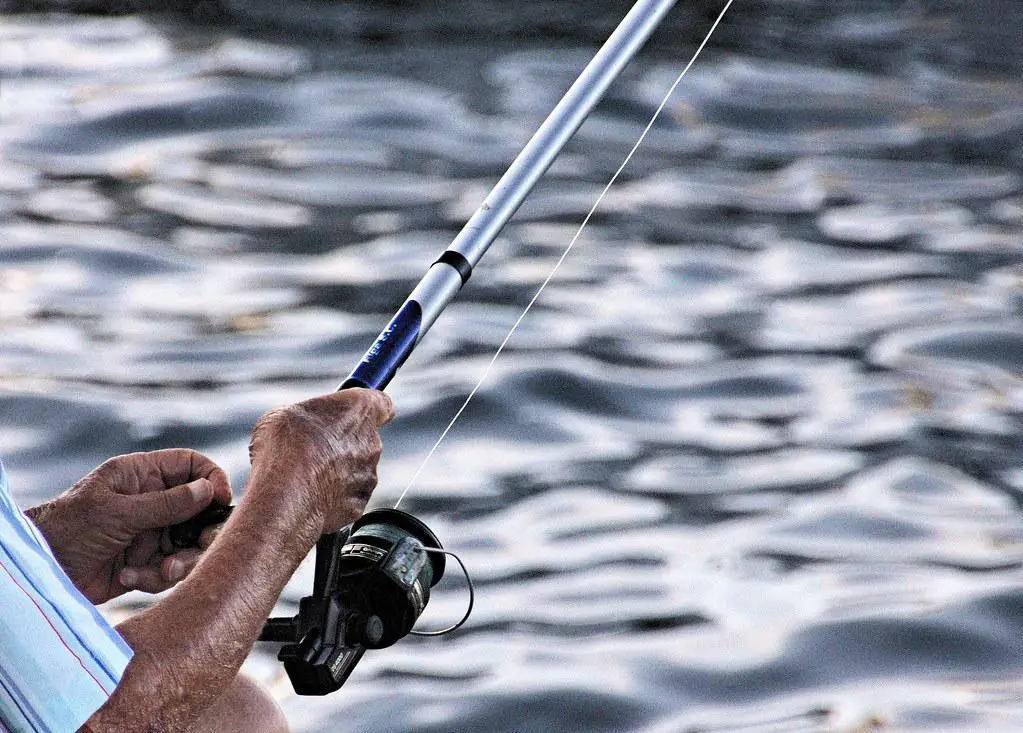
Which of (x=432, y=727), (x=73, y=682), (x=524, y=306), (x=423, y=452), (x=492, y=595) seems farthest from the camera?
(x=524, y=306)

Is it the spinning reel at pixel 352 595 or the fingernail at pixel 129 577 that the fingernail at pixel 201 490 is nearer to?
the spinning reel at pixel 352 595

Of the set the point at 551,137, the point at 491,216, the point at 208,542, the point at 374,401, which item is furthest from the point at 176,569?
the point at 551,137

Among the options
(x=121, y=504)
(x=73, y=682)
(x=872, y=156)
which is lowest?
(x=872, y=156)

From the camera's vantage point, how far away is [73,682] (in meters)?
1.77

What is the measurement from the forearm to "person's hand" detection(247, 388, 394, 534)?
17 mm

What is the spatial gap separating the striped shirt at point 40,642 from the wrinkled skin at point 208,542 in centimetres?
5

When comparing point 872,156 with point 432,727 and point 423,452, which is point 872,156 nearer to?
point 423,452

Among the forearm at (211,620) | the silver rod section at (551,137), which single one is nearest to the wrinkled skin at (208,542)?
the forearm at (211,620)

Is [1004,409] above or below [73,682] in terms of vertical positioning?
below

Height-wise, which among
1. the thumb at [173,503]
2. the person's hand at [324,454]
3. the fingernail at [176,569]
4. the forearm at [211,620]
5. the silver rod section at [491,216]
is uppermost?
the silver rod section at [491,216]

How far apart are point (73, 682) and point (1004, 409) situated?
11.4ft

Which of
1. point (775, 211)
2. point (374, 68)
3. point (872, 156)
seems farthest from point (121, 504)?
point (374, 68)

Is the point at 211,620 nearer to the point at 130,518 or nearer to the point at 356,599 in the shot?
the point at 356,599

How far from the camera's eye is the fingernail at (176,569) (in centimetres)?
244
